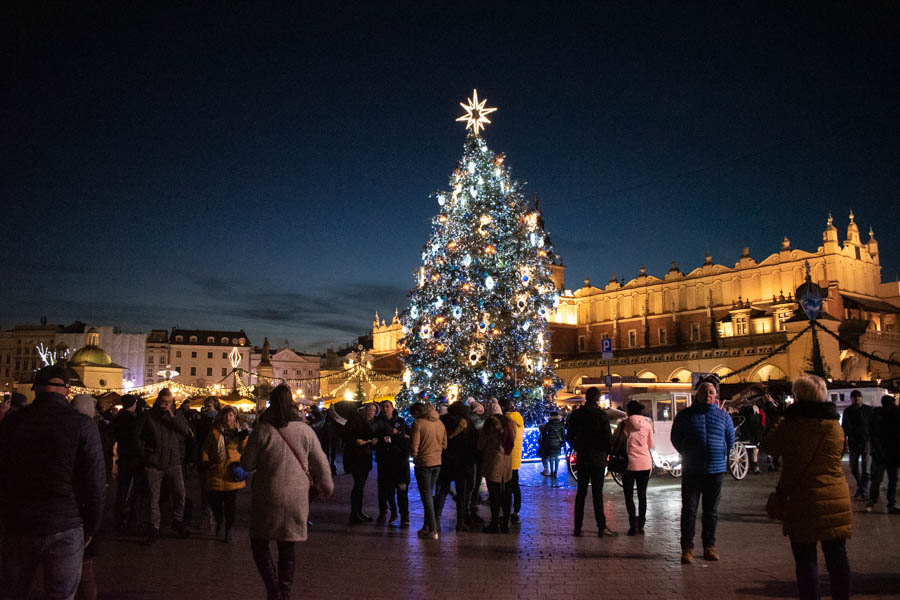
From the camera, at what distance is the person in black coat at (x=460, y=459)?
9812 mm

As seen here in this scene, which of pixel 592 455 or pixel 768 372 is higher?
pixel 768 372

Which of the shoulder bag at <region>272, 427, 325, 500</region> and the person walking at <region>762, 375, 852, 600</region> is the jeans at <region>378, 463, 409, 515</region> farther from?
the person walking at <region>762, 375, 852, 600</region>

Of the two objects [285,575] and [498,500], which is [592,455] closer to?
[498,500]

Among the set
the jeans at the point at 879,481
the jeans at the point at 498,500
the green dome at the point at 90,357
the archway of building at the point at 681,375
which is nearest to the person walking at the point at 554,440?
the jeans at the point at 879,481

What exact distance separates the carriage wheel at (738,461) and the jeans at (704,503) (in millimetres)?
8889

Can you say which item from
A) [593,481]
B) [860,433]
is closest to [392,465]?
[593,481]

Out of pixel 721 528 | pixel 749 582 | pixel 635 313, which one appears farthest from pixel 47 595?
pixel 635 313

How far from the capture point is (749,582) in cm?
647

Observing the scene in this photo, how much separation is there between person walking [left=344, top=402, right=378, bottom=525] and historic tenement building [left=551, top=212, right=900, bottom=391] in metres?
31.9

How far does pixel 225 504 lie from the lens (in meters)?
8.80

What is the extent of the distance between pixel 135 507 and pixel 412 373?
1176 cm

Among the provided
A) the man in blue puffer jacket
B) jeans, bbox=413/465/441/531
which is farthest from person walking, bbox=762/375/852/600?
jeans, bbox=413/465/441/531

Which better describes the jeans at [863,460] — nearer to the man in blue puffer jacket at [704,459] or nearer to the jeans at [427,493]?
the man in blue puffer jacket at [704,459]

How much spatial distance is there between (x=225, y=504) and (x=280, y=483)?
4070 millimetres
